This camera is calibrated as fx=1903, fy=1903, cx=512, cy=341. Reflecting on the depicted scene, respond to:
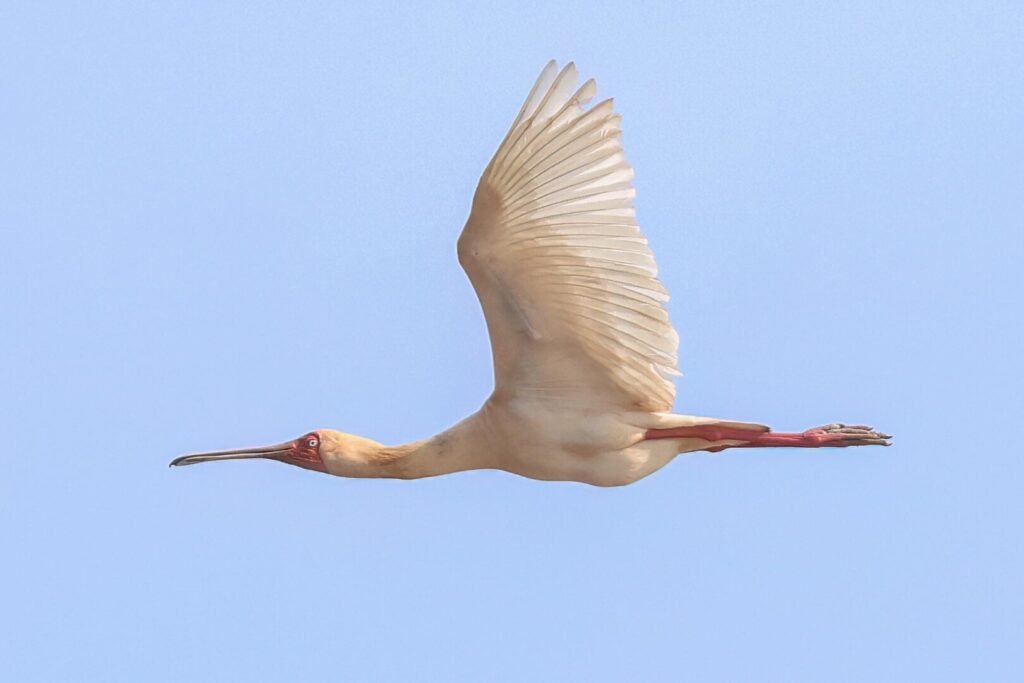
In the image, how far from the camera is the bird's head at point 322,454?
15383 mm

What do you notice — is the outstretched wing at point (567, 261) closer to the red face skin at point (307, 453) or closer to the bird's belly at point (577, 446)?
the bird's belly at point (577, 446)

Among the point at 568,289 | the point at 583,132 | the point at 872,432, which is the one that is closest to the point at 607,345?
the point at 568,289

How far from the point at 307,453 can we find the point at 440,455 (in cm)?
134

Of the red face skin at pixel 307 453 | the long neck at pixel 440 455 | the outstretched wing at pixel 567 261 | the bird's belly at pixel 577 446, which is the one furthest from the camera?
the red face skin at pixel 307 453

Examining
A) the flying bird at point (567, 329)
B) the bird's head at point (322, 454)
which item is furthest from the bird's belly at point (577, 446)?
the bird's head at point (322, 454)

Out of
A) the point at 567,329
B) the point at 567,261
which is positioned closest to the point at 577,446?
the point at 567,329

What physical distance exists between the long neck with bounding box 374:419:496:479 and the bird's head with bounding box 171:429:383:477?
0.15 m

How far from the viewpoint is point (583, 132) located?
1352 cm

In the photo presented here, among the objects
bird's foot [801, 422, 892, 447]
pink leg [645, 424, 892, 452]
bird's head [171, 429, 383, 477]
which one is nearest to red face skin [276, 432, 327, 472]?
bird's head [171, 429, 383, 477]

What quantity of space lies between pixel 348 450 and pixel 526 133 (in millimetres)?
3506

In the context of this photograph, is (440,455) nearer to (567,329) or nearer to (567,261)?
(567,329)

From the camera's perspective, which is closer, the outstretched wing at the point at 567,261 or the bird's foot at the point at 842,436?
the outstretched wing at the point at 567,261

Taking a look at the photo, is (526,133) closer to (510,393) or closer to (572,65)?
(572,65)

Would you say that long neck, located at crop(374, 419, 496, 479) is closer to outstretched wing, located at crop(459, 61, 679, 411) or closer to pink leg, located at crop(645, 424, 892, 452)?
outstretched wing, located at crop(459, 61, 679, 411)
